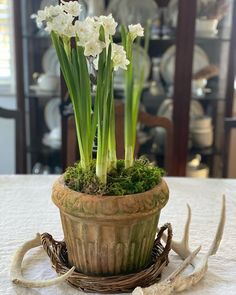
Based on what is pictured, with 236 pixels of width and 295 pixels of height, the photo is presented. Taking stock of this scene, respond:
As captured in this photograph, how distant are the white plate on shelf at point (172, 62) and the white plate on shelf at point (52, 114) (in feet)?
2.07

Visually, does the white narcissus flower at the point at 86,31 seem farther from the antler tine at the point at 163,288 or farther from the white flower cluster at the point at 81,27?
the antler tine at the point at 163,288

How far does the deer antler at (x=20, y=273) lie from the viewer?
69cm

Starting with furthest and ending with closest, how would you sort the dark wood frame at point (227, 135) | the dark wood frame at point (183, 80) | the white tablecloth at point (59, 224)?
the dark wood frame at point (183, 80) → the dark wood frame at point (227, 135) → the white tablecloth at point (59, 224)

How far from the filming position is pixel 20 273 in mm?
764

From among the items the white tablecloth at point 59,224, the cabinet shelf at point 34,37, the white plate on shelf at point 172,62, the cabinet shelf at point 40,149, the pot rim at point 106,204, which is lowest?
the cabinet shelf at point 40,149

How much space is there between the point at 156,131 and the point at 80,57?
1707 millimetres

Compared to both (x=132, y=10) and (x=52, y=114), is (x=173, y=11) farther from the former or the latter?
(x=52, y=114)

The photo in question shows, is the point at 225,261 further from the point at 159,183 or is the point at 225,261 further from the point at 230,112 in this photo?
the point at 230,112

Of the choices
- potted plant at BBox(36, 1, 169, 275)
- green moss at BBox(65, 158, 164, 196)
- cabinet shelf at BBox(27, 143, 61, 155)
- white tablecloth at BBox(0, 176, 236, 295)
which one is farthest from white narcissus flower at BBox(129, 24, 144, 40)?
cabinet shelf at BBox(27, 143, 61, 155)

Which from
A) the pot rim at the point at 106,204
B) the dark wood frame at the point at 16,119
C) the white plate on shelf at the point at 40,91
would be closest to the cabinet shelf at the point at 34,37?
the white plate on shelf at the point at 40,91

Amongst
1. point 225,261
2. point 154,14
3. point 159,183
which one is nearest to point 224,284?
point 225,261

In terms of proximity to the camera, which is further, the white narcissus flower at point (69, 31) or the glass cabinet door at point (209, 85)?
the glass cabinet door at point (209, 85)

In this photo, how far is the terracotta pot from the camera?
0.67m

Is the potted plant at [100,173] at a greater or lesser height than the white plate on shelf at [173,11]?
lesser
